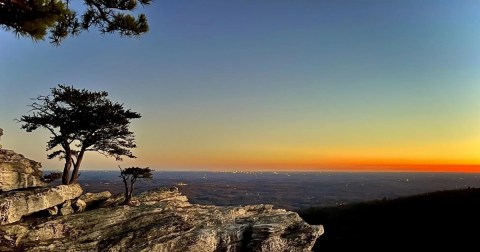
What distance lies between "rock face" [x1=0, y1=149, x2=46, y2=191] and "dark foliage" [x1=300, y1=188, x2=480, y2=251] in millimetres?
25168

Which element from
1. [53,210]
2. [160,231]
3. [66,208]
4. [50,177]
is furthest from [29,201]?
[50,177]

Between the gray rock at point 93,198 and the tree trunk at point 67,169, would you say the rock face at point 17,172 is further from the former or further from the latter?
the gray rock at point 93,198

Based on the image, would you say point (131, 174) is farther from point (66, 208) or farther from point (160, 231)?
point (160, 231)

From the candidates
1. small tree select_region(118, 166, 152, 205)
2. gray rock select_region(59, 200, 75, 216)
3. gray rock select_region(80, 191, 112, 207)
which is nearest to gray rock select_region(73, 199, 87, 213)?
gray rock select_region(59, 200, 75, 216)

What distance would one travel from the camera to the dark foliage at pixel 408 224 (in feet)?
106

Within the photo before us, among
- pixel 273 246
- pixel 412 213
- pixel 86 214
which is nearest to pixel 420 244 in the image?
pixel 412 213

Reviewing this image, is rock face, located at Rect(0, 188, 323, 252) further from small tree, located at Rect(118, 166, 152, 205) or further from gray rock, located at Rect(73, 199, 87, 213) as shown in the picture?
small tree, located at Rect(118, 166, 152, 205)

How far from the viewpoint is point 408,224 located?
118 feet

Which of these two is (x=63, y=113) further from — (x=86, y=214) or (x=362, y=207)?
(x=362, y=207)

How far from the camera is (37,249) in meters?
18.8

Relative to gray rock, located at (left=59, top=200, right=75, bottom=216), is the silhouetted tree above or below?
above

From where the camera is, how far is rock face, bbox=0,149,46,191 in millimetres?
24438

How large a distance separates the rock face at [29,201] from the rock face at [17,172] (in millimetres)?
2454

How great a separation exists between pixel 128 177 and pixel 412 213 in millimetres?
28257
